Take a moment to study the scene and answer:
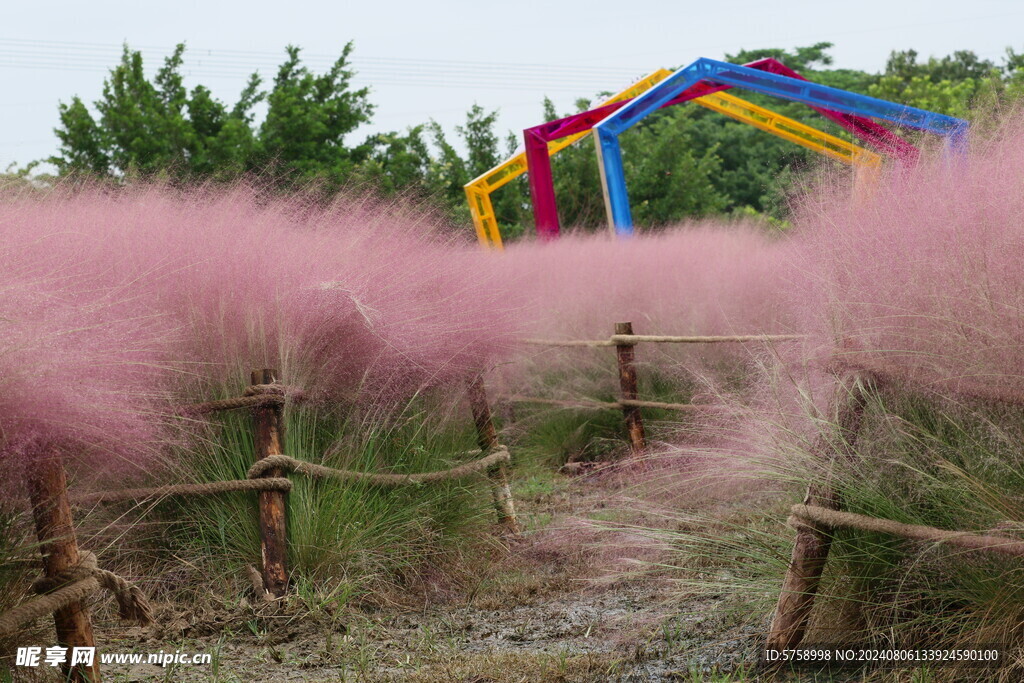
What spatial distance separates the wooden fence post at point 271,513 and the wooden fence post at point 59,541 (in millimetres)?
906

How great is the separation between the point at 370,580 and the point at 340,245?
134 centimetres

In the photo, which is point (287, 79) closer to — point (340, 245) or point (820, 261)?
point (340, 245)

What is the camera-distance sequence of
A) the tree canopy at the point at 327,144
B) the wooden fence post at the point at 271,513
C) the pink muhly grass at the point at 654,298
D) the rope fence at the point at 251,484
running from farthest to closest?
1. the tree canopy at the point at 327,144
2. the pink muhly grass at the point at 654,298
3. the wooden fence post at the point at 271,513
4. the rope fence at the point at 251,484

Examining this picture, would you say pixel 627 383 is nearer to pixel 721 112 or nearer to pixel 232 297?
pixel 232 297

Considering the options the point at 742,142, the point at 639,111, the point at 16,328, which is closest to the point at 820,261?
the point at 16,328

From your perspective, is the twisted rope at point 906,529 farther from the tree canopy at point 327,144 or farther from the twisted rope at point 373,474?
the tree canopy at point 327,144

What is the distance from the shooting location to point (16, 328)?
2320 millimetres

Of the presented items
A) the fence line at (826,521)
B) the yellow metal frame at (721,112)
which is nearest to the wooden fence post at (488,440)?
the fence line at (826,521)

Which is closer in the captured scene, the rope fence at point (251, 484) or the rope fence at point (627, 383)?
the rope fence at point (251, 484)

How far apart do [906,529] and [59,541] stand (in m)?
2.03

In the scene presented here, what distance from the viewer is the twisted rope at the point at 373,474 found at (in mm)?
3527

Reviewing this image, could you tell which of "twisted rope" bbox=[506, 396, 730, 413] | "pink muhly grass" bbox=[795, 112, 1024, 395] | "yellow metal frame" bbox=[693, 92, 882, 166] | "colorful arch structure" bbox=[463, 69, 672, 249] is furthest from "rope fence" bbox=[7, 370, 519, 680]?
"yellow metal frame" bbox=[693, 92, 882, 166]

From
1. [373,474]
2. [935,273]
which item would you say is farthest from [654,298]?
[935,273]

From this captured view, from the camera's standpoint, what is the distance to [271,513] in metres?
3.52
